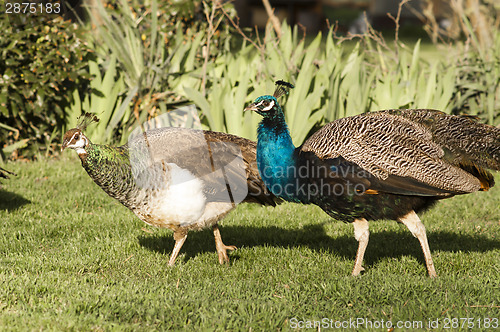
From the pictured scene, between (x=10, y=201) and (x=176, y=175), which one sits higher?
(x=176, y=175)

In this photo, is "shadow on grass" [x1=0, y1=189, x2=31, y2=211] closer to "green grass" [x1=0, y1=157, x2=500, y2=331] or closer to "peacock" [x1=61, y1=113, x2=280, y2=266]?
"green grass" [x1=0, y1=157, x2=500, y2=331]

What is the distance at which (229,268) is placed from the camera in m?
4.28

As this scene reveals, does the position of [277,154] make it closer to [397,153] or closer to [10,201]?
[397,153]

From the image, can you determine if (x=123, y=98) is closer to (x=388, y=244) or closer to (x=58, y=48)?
(x=58, y=48)

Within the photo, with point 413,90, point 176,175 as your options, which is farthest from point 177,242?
point 413,90

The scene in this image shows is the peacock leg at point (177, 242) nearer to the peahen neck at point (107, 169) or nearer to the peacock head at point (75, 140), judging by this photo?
the peahen neck at point (107, 169)

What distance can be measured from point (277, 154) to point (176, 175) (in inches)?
28.7

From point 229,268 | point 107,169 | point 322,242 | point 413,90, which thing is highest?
point 107,169

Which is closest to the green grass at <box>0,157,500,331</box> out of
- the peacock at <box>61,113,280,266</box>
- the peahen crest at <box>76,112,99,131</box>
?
the peacock at <box>61,113,280,266</box>

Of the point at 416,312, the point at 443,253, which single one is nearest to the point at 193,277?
the point at 416,312

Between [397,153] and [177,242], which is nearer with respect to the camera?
[397,153]

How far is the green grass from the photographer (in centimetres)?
337

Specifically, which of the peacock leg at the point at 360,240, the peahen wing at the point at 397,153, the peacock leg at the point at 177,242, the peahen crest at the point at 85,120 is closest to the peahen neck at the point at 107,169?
the peahen crest at the point at 85,120

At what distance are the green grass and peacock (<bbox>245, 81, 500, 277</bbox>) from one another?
1.38 ft
